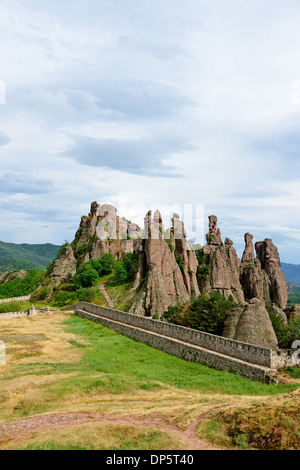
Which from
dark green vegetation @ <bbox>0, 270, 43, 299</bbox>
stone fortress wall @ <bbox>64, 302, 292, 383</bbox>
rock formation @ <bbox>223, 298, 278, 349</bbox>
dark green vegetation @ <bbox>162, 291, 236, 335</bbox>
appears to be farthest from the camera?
dark green vegetation @ <bbox>0, 270, 43, 299</bbox>

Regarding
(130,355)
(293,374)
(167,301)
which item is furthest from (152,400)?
(167,301)

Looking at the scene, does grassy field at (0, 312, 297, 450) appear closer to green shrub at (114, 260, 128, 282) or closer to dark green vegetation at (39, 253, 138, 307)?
dark green vegetation at (39, 253, 138, 307)

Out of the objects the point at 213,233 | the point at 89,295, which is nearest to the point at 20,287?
the point at 89,295

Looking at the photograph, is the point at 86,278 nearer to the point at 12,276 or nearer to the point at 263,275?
the point at 12,276

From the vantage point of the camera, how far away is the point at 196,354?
85.8ft

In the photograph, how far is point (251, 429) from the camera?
38.9ft

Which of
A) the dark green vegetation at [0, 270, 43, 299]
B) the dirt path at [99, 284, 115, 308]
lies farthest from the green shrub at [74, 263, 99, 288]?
the dark green vegetation at [0, 270, 43, 299]

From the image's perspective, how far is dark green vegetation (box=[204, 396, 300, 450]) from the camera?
1116 cm

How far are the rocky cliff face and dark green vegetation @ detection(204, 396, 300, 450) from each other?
37.0m

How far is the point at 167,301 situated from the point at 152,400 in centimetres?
3849

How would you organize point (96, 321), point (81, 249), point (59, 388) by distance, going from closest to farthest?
point (59, 388) → point (96, 321) → point (81, 249)

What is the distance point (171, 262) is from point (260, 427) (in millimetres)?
53107

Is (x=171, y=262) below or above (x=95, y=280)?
above
